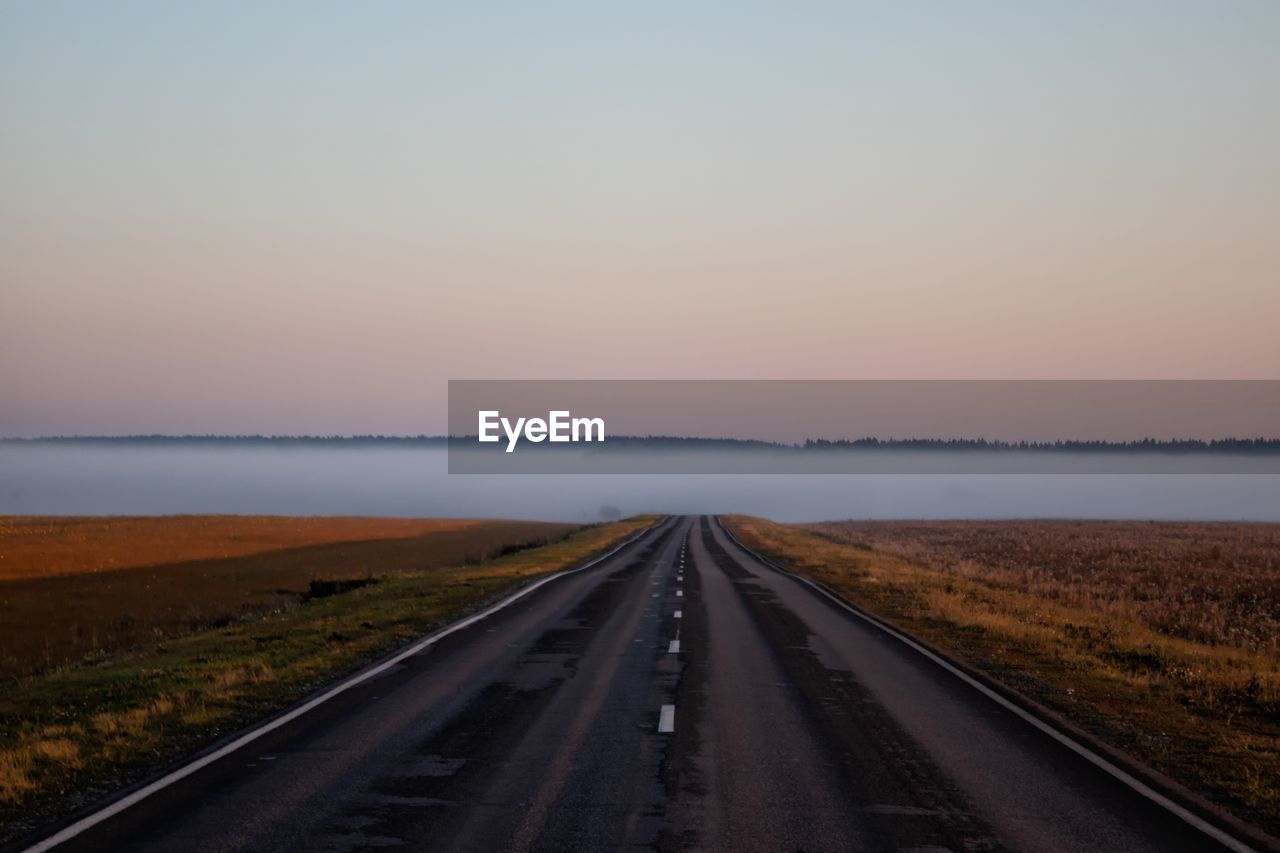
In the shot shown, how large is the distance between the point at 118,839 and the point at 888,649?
45.3 ft

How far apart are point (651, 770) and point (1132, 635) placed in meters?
16.4

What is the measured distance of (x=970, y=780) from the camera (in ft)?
32.1

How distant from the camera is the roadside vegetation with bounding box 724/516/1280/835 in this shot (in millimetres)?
11656

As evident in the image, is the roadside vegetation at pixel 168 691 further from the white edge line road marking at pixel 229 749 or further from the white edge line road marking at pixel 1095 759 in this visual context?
the white edge line road marking at pixel 1095 759

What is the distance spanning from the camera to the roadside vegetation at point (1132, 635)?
11.7m

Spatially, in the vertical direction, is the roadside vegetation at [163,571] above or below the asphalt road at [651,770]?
below

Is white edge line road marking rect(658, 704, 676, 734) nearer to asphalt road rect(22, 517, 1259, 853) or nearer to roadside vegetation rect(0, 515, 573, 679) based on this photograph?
asphalt road rect(22, 517, 1259, 853)

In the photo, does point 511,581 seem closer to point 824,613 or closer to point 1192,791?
point 824,613

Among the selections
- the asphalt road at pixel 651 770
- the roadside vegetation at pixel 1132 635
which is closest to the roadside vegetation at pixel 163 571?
the asphalt road at pixel 651 770

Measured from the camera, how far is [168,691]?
1434 cm

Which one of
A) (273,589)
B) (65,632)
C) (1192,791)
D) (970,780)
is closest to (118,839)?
(970,780)

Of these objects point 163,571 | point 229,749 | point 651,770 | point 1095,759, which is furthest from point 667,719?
point 163,571

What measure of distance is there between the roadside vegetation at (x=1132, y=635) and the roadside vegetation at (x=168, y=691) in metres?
10.2

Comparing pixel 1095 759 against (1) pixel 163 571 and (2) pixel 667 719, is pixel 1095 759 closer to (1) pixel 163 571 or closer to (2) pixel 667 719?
(2) pixel 667 719
